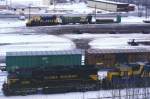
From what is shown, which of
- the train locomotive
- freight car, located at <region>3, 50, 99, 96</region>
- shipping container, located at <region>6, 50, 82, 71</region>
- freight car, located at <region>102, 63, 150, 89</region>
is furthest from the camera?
the train locomotive

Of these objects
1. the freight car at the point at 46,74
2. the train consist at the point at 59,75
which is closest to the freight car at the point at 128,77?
the train consist at the point at 59,75

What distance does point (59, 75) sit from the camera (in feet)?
61.2

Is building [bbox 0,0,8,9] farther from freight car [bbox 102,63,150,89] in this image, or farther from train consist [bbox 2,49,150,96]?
freight car [bbox 102,63,150,89]

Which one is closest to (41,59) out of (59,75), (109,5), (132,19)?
(59,75)

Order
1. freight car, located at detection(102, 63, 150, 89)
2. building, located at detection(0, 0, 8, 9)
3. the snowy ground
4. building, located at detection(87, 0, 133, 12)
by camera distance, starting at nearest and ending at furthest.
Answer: the snowy ground → freight car, located at detection(102, 63, 150, 89) → building, located at detection(87, 0, 133, 12) → building, located at detection(0, 0, 8, 9)

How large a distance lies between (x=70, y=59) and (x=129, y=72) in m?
3.20

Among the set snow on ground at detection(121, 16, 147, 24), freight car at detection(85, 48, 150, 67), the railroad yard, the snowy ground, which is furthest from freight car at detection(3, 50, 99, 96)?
snow on ground at detection(121, 16, 147, 24)

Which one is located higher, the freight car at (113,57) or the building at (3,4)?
the building at (3,4)

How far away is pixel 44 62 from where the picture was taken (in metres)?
20.2

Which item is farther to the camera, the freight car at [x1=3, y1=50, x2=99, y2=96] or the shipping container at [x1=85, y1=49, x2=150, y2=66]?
the shipping container at [x1=85, y1=49, x2=150, y2=66]

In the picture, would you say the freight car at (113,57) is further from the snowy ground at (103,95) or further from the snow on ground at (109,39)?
the snow on ground at (109,39)

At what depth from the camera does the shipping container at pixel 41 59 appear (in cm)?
1972

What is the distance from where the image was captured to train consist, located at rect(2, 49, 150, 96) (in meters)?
18.2

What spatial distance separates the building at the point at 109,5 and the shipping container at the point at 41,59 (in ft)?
115
